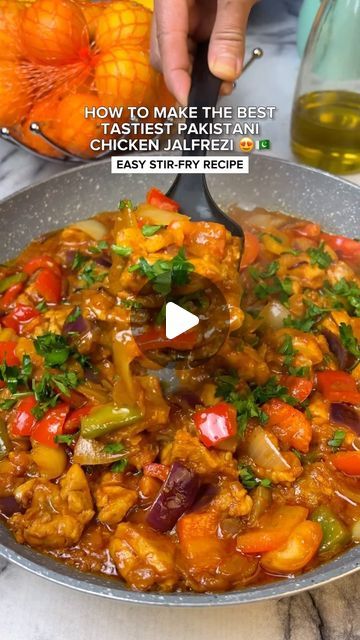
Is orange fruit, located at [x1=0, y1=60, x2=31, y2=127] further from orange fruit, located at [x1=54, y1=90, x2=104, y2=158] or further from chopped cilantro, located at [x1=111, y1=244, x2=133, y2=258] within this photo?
chopped cilantro, located at [x1=111, y1=244, x2=133, y2=258]

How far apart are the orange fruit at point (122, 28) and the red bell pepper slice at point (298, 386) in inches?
56.9

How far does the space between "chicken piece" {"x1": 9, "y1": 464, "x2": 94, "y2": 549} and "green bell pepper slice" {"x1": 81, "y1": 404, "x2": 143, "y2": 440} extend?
0.32 ft

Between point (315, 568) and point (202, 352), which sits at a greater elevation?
point (202, 352)

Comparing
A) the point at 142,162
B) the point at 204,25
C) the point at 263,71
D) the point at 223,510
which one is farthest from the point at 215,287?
the point at 263,71

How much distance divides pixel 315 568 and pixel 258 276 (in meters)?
0.99

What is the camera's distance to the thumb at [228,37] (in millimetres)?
1916

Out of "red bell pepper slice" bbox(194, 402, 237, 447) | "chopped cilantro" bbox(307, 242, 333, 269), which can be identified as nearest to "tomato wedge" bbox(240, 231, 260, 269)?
"chopped cilantro" bbox(307, 242, 333, 269)

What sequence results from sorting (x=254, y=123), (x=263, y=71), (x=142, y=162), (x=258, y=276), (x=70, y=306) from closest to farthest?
(x=70, y=306)
(x=258, y=276)
(x=142, y=162)
(x=254, y=123)
(x=263, y=71)

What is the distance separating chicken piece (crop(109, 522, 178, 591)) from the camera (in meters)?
1.45

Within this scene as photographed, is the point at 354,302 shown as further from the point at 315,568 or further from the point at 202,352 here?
the point at 315,568

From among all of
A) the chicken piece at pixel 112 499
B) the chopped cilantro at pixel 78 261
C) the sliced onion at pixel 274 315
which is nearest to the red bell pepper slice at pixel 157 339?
the chicken piece at pixel 112 499

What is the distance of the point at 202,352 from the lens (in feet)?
5.59

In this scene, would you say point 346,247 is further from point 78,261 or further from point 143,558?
point 143,558

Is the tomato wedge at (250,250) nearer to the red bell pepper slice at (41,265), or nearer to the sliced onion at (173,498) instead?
the red bell pepper slice at (41,265)
